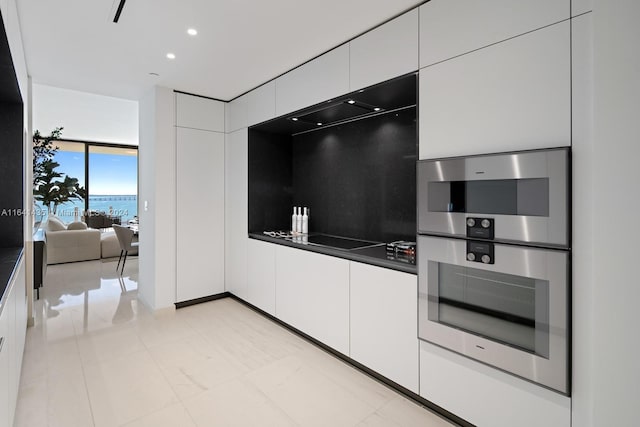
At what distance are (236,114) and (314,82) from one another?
59.3 inches

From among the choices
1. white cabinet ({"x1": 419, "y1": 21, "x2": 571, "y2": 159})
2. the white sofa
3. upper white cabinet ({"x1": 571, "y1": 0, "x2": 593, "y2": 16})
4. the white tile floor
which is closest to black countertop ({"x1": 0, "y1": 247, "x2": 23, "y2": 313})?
the white tile floor

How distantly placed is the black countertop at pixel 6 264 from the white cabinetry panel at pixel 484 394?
2131 millimetres

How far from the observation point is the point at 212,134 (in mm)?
4066

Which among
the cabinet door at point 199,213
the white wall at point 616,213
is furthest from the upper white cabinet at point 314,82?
the white wall at point 616,213

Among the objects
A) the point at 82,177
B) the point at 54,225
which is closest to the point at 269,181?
the point at 54,225

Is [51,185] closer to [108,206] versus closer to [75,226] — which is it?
[75,226]

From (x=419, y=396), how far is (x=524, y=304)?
3.05ft

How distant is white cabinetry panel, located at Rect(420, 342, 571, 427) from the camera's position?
1535mm

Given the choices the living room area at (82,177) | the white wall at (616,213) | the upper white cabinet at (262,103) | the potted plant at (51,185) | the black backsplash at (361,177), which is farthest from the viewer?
the potted plant at (51,185)

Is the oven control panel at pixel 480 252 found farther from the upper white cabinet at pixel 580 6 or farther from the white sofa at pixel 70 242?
the white sofa at pixel 70 242

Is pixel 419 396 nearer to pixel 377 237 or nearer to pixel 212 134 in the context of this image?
pixel 377 237

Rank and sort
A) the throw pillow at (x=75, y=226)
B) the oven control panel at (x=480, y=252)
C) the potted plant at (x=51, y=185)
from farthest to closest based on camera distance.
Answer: the potted plant at (x=51, y=185)
the throw pillow at (x=75, y=226)
the oven control panel at (x=480, y=252)

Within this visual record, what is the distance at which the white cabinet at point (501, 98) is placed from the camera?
1488 mm

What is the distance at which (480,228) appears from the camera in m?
1.73
